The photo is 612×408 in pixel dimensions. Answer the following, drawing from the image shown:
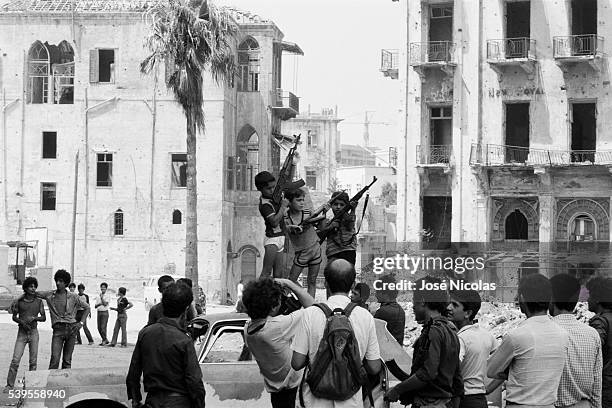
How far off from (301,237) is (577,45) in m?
27.8

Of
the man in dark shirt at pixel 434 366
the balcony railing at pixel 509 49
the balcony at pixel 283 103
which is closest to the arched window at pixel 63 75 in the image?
the balcony at pixel 283 103

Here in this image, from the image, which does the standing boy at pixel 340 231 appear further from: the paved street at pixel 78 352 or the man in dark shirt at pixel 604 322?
the paved street at pixel 78 352

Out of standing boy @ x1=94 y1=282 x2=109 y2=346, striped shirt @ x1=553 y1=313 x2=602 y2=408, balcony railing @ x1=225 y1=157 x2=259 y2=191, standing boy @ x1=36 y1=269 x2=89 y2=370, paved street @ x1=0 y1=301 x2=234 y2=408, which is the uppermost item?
balcony railing @ x1=225 y1=157 x2=259 y2=191

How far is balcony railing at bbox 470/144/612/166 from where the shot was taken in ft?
124

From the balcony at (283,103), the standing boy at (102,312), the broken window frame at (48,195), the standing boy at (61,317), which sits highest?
the balcony at (283,103)

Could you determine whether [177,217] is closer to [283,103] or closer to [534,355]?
[283,103]

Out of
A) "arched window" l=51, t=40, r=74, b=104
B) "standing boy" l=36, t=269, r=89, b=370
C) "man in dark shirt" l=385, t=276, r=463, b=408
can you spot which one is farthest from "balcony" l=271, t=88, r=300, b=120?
"man in dark shirt" l=385, t=276, r=463, b=408

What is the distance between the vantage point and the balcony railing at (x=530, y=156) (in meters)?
37.8

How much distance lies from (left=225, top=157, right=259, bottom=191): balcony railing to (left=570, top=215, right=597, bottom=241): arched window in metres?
18.7

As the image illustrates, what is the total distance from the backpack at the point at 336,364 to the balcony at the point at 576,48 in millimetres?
31164

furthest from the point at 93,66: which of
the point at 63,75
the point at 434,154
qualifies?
the point at 434,154

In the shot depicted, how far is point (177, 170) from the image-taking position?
52438mm

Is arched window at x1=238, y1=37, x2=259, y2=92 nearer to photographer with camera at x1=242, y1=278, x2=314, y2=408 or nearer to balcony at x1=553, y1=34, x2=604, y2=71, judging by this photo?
balcony at x1=553, y1=34, x2=604, y2=71

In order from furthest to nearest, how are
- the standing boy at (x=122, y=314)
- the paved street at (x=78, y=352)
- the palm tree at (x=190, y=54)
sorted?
the palm tree at (x=190, y=54) → the standing boy at (x=122, y=314) → the paved street at (x=78, y=352)
